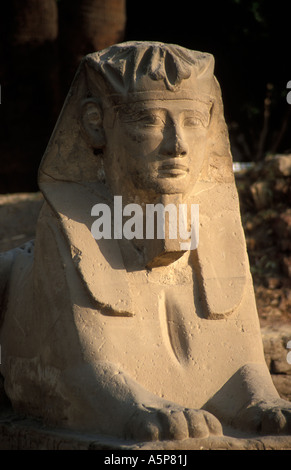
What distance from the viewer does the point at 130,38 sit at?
1122 cm

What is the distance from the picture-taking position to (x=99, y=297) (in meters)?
4.54

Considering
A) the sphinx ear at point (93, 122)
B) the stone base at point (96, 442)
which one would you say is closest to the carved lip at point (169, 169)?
the sphinx ear at point (93, 122)

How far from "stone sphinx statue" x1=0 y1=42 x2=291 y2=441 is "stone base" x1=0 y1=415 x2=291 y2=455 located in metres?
0.08

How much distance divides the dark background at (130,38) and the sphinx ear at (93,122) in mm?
5097

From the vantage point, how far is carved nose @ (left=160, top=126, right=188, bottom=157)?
4.56 metres

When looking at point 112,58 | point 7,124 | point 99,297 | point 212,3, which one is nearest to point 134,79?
point 112,58

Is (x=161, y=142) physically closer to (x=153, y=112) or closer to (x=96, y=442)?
(x=153, y=112)

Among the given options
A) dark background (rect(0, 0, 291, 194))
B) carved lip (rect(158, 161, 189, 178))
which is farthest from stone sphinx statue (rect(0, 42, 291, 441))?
dark background (rect(0, 0, 291, 194))

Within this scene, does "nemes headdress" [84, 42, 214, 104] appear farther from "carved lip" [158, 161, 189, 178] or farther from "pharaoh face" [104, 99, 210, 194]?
"carved lip" [158, 161, 189, 178]

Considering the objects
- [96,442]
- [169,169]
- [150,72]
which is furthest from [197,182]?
[96,442]

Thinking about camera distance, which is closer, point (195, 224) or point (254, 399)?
point (254, 399)

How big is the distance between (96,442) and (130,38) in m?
7.73

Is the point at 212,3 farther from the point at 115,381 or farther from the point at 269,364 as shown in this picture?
the point at 115,381

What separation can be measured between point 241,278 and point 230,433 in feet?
2.79
